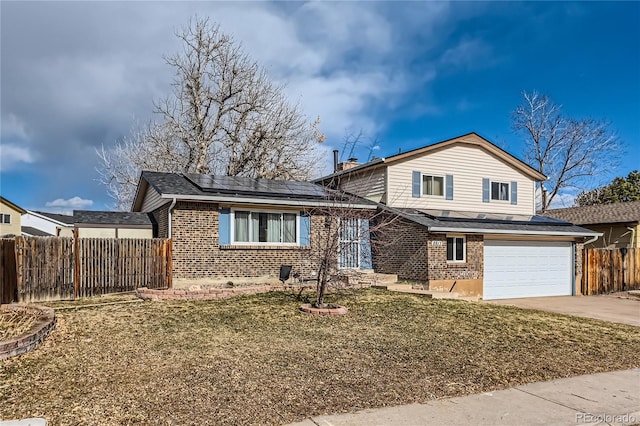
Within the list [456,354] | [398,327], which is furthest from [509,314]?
[456,354]

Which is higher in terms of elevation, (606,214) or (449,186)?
(449,186)

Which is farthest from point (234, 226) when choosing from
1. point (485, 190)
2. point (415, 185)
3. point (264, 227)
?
point (485, 190)

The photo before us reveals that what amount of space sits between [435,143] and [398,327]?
1255 cm

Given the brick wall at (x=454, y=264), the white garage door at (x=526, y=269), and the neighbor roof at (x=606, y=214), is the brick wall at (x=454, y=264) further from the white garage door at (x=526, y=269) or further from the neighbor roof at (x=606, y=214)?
the neighbor roof at (x=606, y=214)

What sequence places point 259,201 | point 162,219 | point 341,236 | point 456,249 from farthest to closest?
point 456,249 < point 162,219 < point 259,201 < point 341,236

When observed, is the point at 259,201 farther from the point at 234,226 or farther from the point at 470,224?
the point at 470,224

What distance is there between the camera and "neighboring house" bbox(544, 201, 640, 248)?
914 inches

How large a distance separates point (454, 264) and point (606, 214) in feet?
45.9

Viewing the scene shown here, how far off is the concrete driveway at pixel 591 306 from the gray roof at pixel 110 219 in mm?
12539

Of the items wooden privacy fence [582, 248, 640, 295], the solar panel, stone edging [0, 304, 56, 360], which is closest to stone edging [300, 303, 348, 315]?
stone edging [0, 304, 56, 360]

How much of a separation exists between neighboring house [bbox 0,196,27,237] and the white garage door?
146 feet

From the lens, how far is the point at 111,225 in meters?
15.2

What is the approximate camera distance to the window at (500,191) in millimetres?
22141

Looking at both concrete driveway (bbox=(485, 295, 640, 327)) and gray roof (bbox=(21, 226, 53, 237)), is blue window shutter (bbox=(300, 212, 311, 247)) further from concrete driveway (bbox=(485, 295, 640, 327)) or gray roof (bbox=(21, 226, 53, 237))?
gray roof (bbox=(21, 226, 53, 237))
